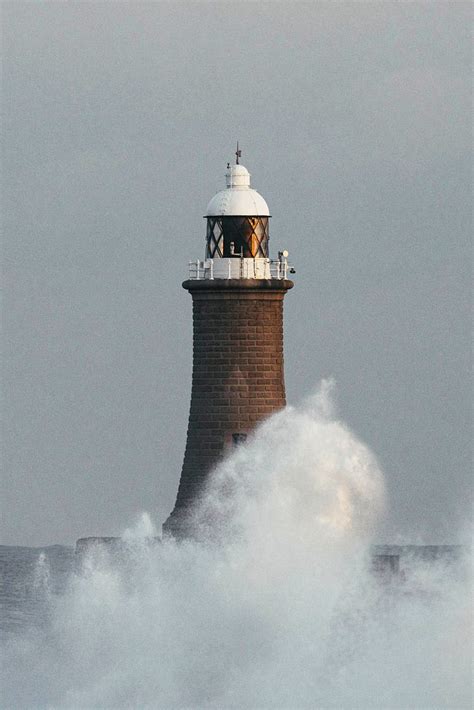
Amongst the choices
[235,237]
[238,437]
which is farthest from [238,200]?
[238,437]

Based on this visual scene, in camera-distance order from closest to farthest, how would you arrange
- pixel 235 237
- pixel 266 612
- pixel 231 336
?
pixel 266 612
pixel 231 336
pixel 235 237

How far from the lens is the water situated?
5781 cm

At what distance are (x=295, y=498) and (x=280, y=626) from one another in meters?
5.16

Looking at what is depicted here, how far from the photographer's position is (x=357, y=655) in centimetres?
5847

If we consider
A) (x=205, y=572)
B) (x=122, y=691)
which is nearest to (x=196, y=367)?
(x=205, y=572)

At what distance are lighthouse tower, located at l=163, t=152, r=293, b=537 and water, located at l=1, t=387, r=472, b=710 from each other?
0.52m

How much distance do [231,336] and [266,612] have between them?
7.51m

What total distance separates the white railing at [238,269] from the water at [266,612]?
3.05m

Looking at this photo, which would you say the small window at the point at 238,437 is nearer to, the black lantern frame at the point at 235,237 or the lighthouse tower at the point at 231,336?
the lighthouse tower at the point at 231,336

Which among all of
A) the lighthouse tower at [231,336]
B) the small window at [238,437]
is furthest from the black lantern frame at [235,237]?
the small window at [238,437]

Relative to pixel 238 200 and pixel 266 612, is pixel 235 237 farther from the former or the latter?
pixel 266 612

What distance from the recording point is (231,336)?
2596 inches

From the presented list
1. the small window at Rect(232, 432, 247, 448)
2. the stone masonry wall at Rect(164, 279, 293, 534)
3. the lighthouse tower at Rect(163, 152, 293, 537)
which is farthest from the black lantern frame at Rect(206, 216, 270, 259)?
the small window at Rect(232, 432, 247, 448)

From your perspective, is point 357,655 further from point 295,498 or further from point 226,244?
point 226,244
